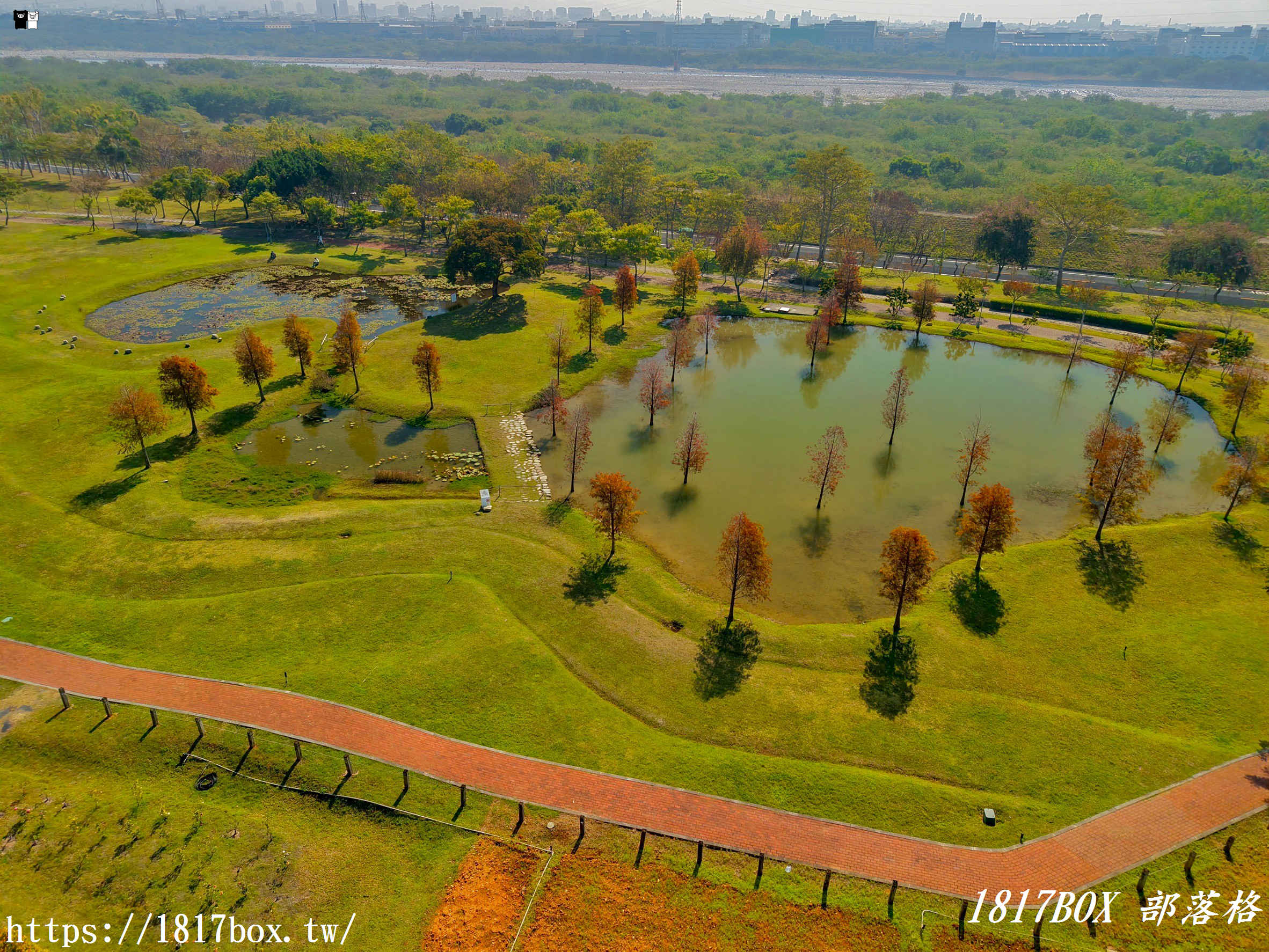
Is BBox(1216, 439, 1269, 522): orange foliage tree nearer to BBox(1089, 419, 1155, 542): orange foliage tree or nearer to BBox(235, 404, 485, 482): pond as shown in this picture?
BBox(1089, 419, 1155, 542): orange foliage tree

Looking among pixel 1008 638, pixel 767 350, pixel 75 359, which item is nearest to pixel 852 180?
pixel 767 350

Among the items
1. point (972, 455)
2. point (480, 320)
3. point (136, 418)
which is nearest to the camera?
point (972, 455)

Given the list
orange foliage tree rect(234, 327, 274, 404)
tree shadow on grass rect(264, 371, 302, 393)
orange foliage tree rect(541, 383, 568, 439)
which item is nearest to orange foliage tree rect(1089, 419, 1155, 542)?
orange foliage tree rect(541, 383, 568, 439)

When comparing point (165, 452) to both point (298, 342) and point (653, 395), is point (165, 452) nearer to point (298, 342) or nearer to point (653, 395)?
point (298, 342)

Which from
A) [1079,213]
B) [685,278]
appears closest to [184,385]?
[685,278]

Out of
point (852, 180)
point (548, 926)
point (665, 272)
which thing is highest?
point (852, 180)

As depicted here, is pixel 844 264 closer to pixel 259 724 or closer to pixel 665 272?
pixel 665 272
